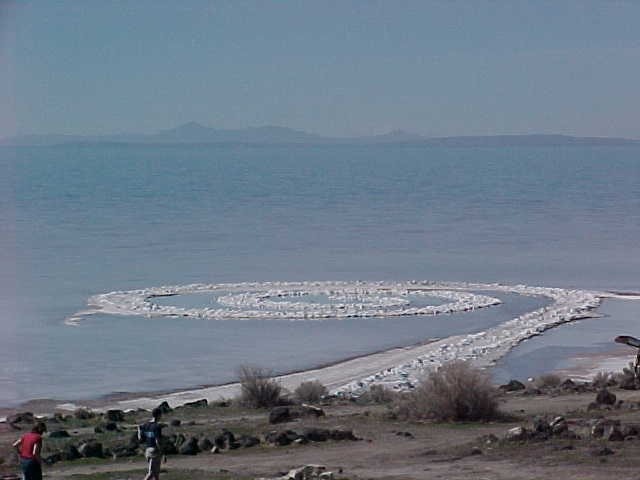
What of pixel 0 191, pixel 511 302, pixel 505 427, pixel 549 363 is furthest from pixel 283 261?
pixel 0 191

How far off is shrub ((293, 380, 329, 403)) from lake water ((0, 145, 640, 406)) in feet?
19.0

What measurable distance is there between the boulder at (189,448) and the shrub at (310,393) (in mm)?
6282

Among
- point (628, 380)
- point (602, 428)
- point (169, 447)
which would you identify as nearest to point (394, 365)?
point (628, 380)

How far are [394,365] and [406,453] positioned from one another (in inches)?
551

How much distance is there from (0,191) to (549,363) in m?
133

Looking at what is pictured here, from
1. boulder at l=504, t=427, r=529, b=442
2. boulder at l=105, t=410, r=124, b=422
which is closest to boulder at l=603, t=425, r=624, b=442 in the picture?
boulder at l=504, t=427, r=529, b=442

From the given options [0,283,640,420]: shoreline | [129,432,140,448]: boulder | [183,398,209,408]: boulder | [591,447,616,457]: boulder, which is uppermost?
[0,283,640,420]: shoreline

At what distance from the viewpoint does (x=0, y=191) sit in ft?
524

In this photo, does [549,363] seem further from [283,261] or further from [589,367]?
[283,261]

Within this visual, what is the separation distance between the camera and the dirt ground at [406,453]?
17859 mm

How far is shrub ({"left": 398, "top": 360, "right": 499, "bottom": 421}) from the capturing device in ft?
72.7

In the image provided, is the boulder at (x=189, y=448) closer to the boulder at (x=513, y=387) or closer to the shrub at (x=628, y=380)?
the boulder at (x=513, y=387)

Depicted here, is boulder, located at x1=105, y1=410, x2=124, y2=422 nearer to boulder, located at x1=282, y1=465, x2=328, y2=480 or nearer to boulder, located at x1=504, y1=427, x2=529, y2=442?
boulder, located at x1=282, y1=465, x2=328, y2=480

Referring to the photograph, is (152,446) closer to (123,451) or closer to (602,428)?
(123,451)
